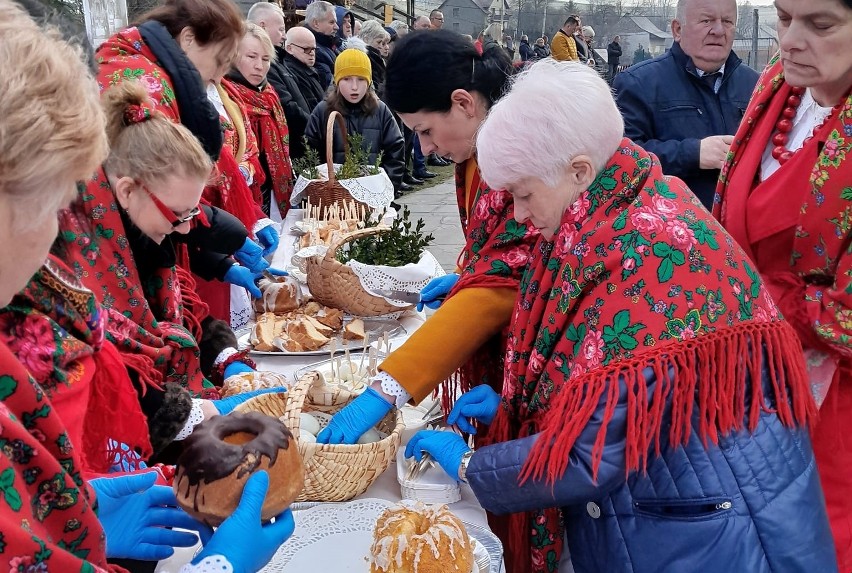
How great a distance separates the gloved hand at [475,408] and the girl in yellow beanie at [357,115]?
155 inches

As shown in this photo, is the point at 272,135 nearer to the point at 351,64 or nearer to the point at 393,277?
the point at 351,64

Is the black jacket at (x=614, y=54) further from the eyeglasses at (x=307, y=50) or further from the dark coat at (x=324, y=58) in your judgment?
the eyeglasses at (x=307, y=50)

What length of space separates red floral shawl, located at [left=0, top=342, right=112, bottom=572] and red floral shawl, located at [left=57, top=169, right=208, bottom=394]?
2.12ft

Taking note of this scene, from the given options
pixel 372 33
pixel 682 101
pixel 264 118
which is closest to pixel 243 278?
pixel 682 101

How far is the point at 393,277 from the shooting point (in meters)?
2.71

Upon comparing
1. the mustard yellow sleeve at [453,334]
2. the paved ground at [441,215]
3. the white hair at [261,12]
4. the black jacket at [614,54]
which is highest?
the mustard yellow sleeve at [453,334]

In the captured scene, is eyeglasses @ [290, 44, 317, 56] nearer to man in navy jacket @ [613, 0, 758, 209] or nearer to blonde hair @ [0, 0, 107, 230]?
man in navy jacket @ [613, 0, 758, 209]

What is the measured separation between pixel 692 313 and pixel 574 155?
0.40 metres

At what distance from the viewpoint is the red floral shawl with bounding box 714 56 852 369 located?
68.8 inches

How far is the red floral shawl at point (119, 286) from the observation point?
5.76ft

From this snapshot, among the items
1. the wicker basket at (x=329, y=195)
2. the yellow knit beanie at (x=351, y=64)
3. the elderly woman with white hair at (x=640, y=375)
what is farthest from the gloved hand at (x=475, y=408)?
the yellow knit beanie at (x=351, y=64)

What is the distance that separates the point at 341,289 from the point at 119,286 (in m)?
0.96

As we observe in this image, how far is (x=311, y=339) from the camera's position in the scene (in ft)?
8.18

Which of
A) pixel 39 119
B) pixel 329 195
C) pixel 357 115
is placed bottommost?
pixel 357 115
